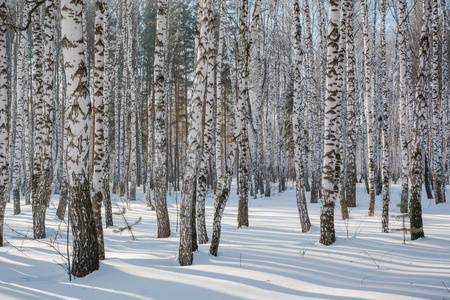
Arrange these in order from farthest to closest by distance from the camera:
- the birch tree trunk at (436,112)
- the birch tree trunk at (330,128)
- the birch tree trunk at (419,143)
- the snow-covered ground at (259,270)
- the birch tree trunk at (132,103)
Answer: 1. the birch tree trunk at (132,103)
2. the birch tree trunk at (436,112)
3. the birch tree trunk at (419,143)
4. the birch tree trunk at (330,128)
5. the snow-covered ground at (259,270)

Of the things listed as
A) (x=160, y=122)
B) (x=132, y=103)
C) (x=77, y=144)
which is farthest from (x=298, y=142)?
(x=132, y=103)

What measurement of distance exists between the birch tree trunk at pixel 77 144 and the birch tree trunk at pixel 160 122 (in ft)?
9.40

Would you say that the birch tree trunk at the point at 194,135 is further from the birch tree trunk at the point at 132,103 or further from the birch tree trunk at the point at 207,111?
the birch tree trunk at the point at 132,103

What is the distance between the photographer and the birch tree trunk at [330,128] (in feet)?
20.5

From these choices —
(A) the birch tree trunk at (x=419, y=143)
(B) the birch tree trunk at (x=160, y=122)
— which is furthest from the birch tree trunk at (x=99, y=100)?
(A) the birch tree trunk at (x=419, y=143)

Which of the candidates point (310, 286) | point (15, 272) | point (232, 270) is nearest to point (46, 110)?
point (15, 272)

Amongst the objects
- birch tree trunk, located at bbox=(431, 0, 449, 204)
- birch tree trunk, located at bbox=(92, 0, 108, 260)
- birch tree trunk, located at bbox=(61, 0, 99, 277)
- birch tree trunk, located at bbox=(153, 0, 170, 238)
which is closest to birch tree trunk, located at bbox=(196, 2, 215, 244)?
birch tree trunk, located at bbox=(153, 0, 170, 238)

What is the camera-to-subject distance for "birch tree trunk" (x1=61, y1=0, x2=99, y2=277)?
4.65 m

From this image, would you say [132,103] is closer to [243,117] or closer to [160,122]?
[160,122]

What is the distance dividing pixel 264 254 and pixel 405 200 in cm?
482

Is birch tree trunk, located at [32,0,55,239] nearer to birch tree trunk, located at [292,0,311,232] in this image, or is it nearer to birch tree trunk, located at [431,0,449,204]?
birch tree trunk, located at [292,0,311,232]

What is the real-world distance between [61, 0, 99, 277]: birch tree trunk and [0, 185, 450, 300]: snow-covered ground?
1.13ft

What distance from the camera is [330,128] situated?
631 cm

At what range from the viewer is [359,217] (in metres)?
10.2
